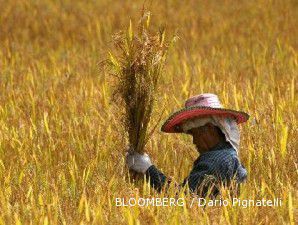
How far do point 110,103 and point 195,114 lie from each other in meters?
0.43

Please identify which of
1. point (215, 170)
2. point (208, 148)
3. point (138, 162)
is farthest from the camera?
point (138, 162)

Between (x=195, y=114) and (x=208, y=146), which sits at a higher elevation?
(x=195, y=114)

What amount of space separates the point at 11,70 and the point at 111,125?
2424mm

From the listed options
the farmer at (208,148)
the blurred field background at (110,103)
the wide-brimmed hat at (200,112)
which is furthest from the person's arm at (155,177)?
the wide-brimmed hat at (200,112)

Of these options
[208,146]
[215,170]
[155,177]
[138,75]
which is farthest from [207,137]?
[138,75]

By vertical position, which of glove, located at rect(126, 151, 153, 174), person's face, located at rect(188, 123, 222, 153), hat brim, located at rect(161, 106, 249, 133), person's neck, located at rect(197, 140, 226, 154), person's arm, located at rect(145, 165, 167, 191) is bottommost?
person's arm, located at rect(145, 165, 167, 191)

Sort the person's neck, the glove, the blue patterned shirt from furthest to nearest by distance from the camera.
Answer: the glove
the person's neck
the blue patterned shirt

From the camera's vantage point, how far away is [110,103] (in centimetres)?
384

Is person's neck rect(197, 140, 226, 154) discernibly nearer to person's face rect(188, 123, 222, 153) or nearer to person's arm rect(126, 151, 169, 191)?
person's face rect(188, 123, 222, 153)

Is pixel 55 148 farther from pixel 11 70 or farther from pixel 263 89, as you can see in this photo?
pixel 11 70

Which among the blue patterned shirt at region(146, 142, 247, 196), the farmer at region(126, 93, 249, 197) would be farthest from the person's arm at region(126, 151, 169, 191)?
the blue patterned shirt at region(146, 142, 247, 196)

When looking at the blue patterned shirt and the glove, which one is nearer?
the blue patterned shirt

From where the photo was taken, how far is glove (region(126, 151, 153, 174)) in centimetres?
374

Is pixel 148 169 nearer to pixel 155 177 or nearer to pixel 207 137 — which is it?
pixel 155 177
